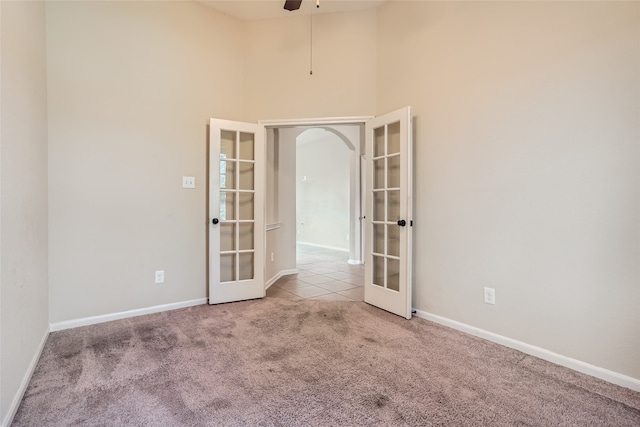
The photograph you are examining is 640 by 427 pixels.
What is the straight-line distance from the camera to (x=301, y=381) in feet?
5.82

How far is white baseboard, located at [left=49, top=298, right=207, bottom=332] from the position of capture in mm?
2508

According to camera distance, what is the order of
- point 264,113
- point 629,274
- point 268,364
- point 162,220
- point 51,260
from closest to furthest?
point 629,274, point 268,364, point 51,260, point 162,220, point 264,113

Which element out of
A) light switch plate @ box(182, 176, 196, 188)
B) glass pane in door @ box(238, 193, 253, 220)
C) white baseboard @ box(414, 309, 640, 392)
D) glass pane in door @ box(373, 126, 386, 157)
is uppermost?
glass pane in door @ box(373, 126, 386, 157)

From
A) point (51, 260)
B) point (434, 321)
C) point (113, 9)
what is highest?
point (113, 9)

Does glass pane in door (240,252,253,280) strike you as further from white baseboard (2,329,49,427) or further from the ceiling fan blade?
the ceiling fan blade

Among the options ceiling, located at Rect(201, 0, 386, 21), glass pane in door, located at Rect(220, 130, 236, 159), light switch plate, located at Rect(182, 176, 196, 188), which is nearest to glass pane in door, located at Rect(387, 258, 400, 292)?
glass pane in door, located at Rect(220, 130, 236, 159)

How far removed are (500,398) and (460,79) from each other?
2299 millimetres

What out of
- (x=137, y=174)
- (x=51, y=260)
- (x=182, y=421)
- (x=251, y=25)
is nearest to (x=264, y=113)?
(x=251, y=25)

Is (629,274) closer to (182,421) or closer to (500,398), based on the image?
(500,398)

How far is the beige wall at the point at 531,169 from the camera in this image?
68.7 inches

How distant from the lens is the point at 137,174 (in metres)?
2.81

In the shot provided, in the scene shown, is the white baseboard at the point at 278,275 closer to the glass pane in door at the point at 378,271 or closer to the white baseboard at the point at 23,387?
the glass pane in door at the point at 378,271

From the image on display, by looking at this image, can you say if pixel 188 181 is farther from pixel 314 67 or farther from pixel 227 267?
pixel 314 67

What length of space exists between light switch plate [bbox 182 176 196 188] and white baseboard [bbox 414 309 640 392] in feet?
8.73
